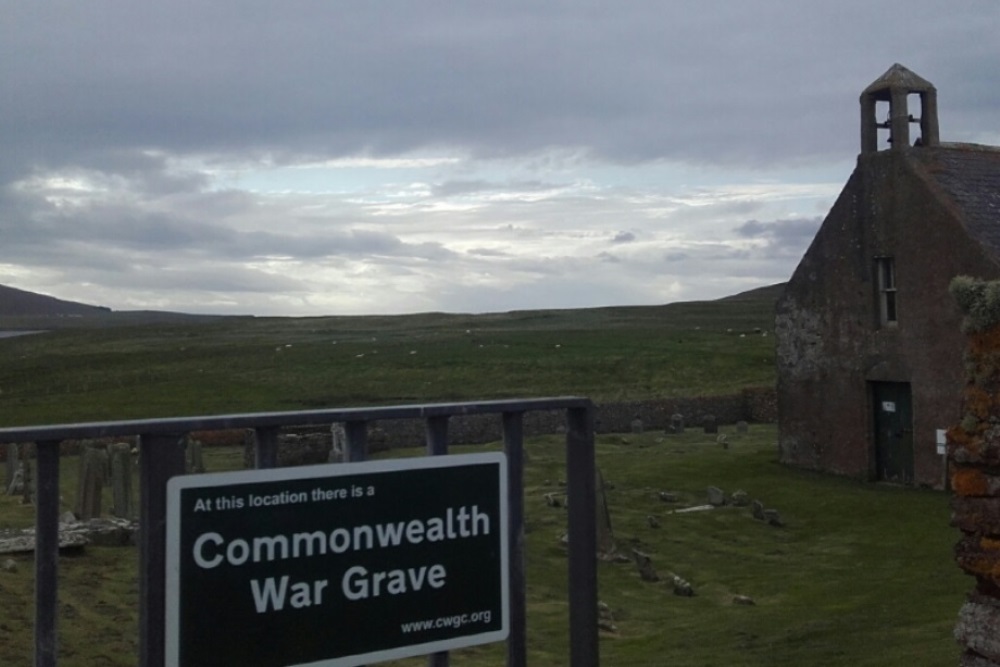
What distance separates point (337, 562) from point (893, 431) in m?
22.7

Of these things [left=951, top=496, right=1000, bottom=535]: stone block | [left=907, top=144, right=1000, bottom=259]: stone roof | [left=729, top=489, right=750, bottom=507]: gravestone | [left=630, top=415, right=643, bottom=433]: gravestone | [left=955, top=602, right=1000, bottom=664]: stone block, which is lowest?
[left=729, top=489, right=750, bottom=507]: gravestone

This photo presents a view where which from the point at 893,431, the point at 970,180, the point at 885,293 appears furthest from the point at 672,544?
the point at 970,180

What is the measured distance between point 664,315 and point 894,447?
373 ft

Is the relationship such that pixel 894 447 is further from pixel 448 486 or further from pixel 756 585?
pixel 448 486

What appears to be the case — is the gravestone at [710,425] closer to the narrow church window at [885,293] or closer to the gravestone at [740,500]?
the narrow church window at [885,293]

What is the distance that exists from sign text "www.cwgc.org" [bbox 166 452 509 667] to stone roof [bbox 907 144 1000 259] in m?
19.9

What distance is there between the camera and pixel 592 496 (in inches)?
187

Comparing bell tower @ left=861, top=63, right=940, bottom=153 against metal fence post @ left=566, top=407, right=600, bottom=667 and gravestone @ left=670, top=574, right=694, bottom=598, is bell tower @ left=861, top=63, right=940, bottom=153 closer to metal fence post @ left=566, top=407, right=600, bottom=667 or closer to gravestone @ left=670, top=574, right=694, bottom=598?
gravestone @ left=670, top=574, right=694, bottom=598

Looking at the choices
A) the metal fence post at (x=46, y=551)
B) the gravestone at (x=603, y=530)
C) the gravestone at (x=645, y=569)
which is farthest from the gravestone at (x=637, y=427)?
the metal fence post at (x=46, y=551)

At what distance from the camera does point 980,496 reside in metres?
6.42

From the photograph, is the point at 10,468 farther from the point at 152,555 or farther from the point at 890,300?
the point at 152,555

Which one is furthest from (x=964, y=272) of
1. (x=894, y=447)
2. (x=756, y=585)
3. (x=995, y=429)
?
(x=995, y=429)

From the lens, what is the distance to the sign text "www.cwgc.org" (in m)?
3.78

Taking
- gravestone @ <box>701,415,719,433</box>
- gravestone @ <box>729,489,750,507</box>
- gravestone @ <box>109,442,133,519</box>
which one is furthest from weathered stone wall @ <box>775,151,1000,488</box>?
gravestone @ <box>109,442,133,519</box>
